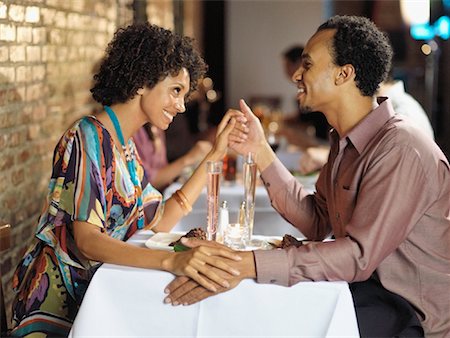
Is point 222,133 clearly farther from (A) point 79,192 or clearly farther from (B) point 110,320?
(B) point 110,320

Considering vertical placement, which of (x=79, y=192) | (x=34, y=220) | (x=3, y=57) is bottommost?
(x=34, y=220)

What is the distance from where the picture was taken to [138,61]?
2619 millimetres

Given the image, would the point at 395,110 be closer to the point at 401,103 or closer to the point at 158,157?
the point at 401,103

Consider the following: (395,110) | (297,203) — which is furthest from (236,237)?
(395,110)

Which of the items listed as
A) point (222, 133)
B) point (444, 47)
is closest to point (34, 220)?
point (222, 133)

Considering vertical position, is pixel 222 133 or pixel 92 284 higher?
pixel 222 133

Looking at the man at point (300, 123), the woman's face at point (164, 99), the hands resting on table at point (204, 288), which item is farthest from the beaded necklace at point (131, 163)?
the man at point (300, 123)

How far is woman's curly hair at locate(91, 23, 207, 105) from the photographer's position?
261cm

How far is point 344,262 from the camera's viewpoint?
84.6 inches

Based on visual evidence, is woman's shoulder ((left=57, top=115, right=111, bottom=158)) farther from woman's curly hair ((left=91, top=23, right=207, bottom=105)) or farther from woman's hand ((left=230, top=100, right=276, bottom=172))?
woman's hand ((left=230, top=100, right=276, bottom=172))

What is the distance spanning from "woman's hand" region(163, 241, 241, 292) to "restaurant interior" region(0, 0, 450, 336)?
58cm

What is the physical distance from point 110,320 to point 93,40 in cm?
304

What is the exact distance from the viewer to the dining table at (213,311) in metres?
2.08

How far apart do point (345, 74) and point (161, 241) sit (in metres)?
0.76
